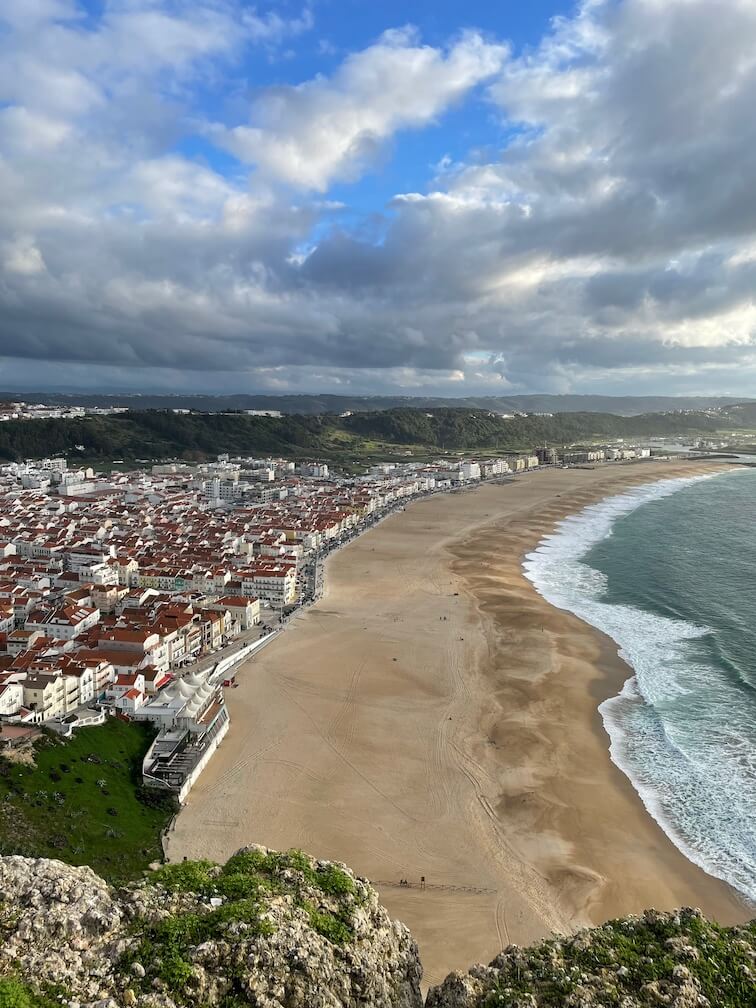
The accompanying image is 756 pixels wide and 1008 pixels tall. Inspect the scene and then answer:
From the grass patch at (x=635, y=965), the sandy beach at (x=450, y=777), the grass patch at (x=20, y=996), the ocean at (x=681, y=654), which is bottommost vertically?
the sandy beach at (x=450, y=777)

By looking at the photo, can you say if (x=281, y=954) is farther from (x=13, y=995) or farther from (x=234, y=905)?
(x=13, y=995)

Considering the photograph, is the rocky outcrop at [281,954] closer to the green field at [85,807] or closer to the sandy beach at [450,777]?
the sandy beach at [450,777]

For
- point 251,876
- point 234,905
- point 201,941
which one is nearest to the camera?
point 201,941

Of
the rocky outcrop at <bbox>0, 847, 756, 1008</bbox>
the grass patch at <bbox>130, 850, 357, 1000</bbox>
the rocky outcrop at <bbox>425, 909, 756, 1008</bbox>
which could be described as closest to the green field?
the grass patch at <bbox>130, 850, 357, 1000</bbox>

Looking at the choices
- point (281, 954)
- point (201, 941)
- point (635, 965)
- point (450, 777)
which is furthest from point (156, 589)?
point (635, 965)

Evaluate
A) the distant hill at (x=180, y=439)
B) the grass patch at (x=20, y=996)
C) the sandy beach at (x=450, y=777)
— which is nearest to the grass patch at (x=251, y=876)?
the grass patch at (x=20, y=996)

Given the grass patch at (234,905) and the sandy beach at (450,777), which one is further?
the sandy beach at (450,777)
